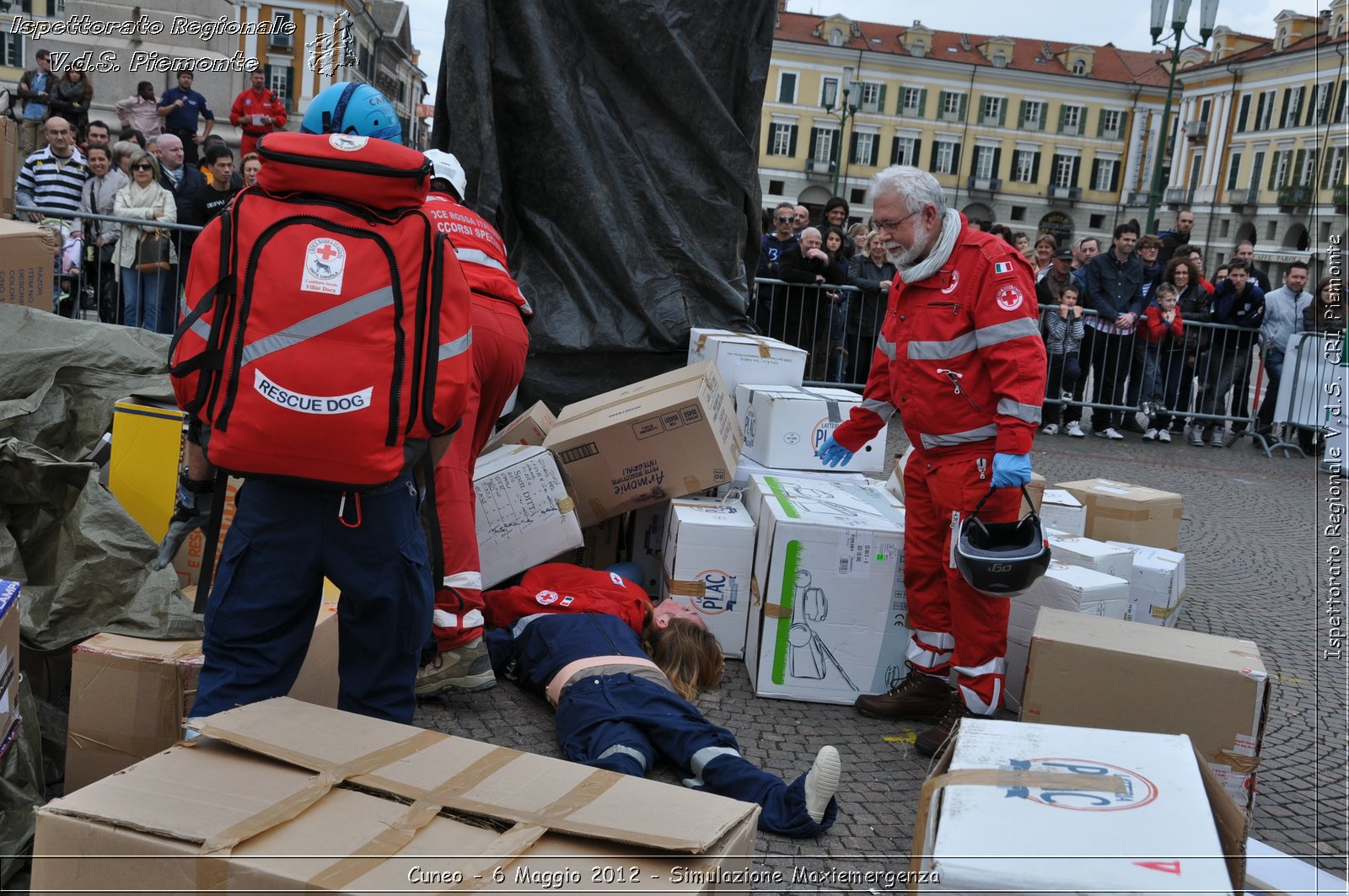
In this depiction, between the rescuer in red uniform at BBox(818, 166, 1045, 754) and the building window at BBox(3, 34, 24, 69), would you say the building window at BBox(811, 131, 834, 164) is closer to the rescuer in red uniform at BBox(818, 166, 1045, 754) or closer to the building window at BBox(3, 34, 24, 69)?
the building window at BBox(3, 34, 24, 69)

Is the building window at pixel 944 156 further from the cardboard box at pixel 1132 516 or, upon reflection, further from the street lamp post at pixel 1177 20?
the cardboard box at pixel 1132 516

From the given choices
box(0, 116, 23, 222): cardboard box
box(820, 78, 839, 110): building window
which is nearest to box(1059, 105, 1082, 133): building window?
box(820, 78, 839, 110): building window

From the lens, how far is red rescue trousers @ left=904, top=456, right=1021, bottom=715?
4199 millimetres

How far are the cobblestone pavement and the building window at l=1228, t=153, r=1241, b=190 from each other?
28885 millimetres

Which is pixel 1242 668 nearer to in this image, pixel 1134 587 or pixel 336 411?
pixel 1134 587

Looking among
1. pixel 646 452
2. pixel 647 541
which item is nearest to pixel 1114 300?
pixel 647 541

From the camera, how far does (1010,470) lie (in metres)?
4.00

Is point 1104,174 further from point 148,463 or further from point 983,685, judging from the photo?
point 148,463

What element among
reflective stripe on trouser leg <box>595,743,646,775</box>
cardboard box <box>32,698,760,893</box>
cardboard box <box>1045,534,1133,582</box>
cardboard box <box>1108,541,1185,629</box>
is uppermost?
cardboard box <box>32,698,760,893</box>

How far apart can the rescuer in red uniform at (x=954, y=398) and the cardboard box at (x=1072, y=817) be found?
5.49 ft

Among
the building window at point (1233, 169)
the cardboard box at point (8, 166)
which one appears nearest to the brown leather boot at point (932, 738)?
the cardboard box at point (8, 166)

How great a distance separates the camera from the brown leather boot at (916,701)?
4547 millimetres

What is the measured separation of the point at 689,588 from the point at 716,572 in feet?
0.44

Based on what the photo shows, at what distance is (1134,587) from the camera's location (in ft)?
17.5
